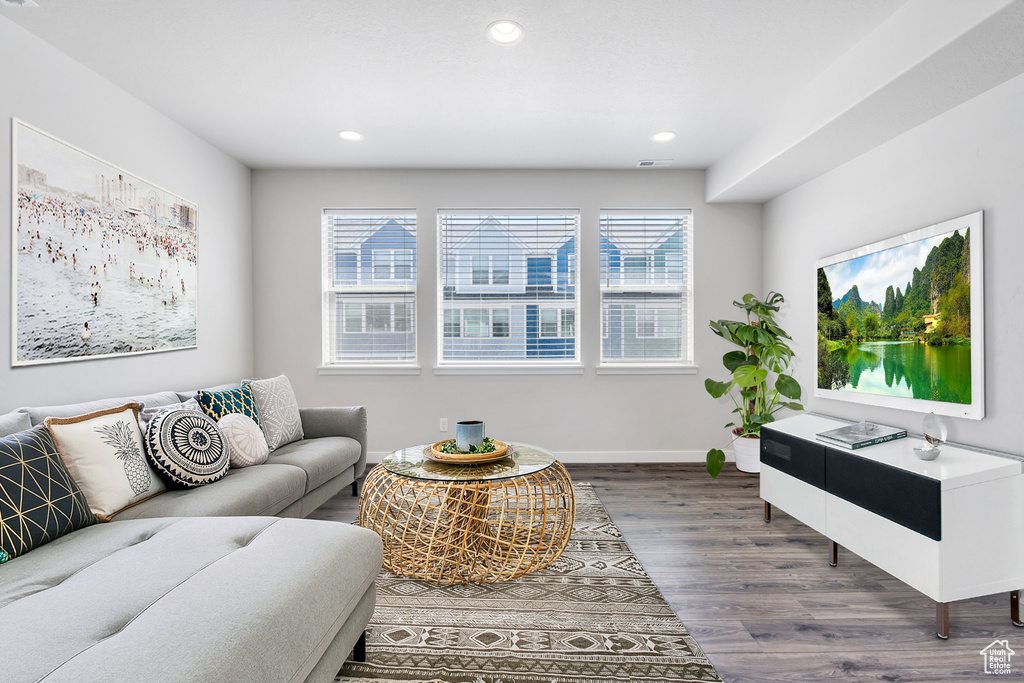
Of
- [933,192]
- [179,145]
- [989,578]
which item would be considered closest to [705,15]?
[933,192]

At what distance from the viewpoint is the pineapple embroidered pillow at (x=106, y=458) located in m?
1.82

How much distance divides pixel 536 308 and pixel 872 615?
3012 millimetres

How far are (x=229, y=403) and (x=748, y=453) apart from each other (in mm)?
3656

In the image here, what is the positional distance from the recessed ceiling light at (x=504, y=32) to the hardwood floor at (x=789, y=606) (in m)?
2.60

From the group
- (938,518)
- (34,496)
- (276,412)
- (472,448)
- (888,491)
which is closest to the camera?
(34,496)

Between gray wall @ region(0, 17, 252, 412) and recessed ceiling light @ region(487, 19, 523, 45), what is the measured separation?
2.10 metres

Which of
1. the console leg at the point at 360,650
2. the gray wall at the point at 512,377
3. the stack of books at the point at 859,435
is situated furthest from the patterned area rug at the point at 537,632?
the gray wall at the point at 512,377

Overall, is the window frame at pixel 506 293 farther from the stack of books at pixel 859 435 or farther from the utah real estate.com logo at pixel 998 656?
the utah real estate.com logo at pixel 998 656

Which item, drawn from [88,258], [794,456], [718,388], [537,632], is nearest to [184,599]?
[537,632]

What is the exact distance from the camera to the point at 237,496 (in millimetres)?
2164

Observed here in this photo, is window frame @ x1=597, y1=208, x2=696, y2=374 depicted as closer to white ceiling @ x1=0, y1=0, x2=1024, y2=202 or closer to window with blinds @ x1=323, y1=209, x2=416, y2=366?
white ceiling @ x1=0, y1=0, x2=1024, y2=202

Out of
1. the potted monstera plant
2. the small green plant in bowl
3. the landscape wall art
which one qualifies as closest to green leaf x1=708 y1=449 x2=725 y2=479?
the potted monstera plant

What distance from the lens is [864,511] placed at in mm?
2176

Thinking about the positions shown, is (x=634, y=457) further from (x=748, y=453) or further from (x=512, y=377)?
(x=512, y=377)
